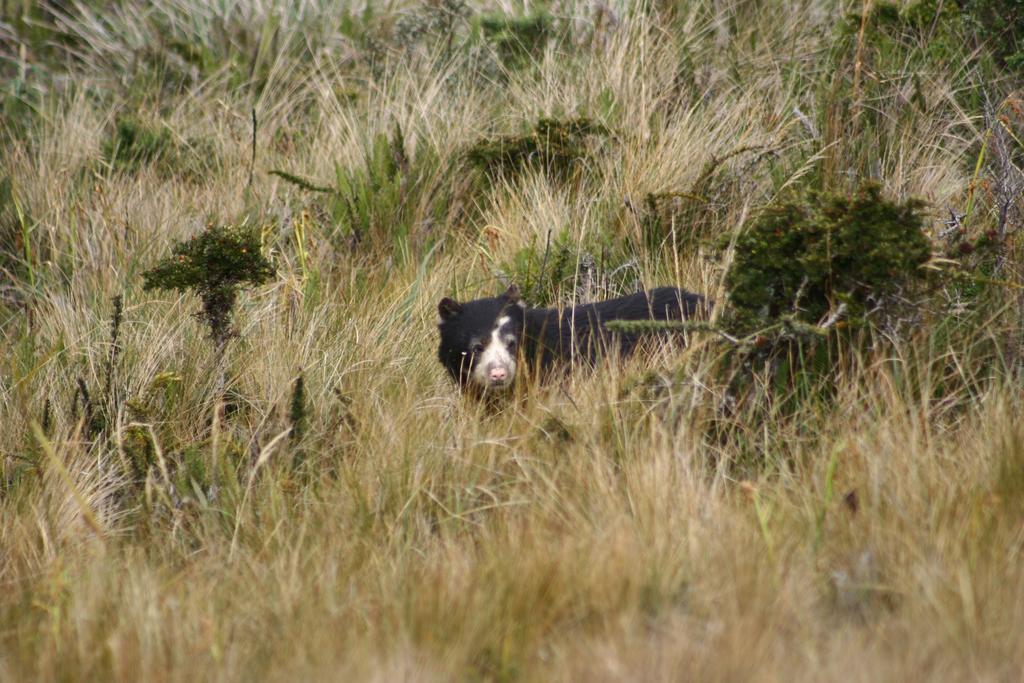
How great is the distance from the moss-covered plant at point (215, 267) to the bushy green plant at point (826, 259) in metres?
1.68

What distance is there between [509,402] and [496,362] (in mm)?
225

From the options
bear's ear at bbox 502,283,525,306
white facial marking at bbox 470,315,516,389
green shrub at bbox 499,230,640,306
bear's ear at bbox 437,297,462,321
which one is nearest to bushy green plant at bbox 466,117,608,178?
green shrub at bbox 499,230,640,306

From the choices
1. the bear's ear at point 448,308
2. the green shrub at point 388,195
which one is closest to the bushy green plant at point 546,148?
the green shrub at point 388,195

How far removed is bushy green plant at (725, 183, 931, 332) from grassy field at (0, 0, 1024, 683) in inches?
5.7

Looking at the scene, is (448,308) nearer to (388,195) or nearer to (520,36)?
(388,195)

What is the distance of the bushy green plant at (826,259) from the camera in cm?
374

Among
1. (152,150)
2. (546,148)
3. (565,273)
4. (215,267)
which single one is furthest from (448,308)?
Result: (152,150)

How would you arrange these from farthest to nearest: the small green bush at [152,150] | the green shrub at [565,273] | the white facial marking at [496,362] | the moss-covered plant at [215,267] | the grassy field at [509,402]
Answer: the small green bush at [152,150]
the green shrub at [565,273]
the white facial marking at [496,362]
the moss-covered plant at [215,267]
the grassy field at [509,402]

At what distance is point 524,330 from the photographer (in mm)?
4863

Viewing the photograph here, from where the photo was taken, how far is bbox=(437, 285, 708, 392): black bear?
15.2ft

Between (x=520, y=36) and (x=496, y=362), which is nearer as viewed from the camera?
(x=496, y=362)

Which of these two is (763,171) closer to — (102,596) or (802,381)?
(802,381)

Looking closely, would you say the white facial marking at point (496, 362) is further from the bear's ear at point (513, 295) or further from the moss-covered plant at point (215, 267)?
the moss-covered plant at point (215, 267)

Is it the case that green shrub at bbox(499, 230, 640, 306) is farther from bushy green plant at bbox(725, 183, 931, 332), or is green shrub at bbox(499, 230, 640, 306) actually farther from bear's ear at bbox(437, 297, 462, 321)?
bushy green plant at bbox(725, 183, 931, 332)
